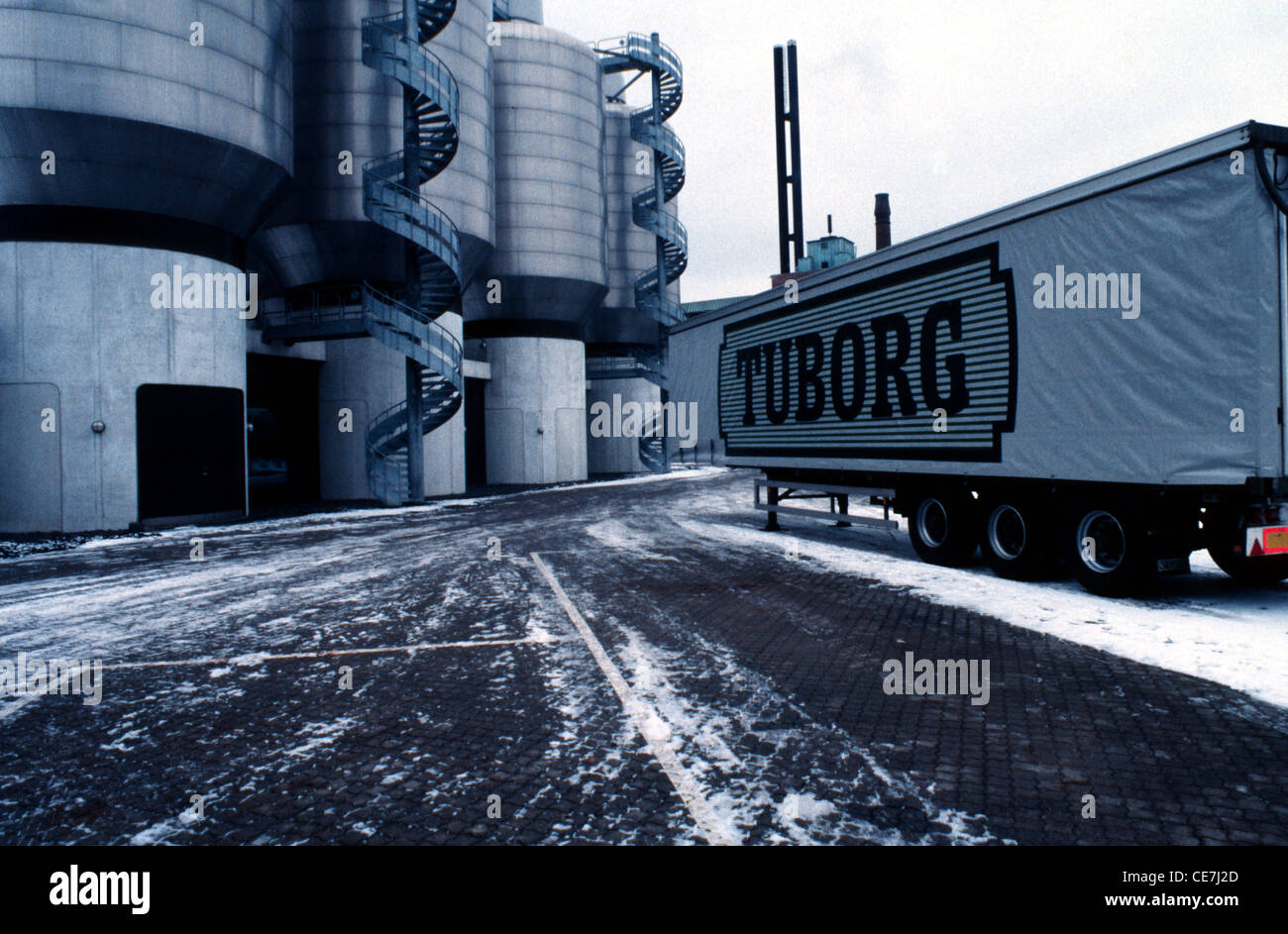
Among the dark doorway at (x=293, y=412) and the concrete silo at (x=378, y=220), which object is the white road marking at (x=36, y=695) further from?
the dark doorway at (x=293, y=412)

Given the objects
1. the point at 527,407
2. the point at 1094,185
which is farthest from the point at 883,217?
the point at 1094,185

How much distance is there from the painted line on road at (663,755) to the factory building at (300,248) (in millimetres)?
17166

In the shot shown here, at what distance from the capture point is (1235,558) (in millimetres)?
8953

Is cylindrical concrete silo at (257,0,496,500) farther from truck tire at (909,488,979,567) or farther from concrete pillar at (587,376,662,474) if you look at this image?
concrete pillar at (587,376,662,474)

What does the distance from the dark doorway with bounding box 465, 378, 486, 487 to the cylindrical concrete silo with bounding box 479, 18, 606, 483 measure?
58 cm

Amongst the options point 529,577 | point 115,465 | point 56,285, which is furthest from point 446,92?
point 529,577

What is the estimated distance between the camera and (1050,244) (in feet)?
30.3

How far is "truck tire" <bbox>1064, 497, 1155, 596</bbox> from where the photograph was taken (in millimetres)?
8469

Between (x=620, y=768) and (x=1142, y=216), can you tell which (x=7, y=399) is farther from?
(x=1142, y=216)

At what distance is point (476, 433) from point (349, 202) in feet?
52.0
